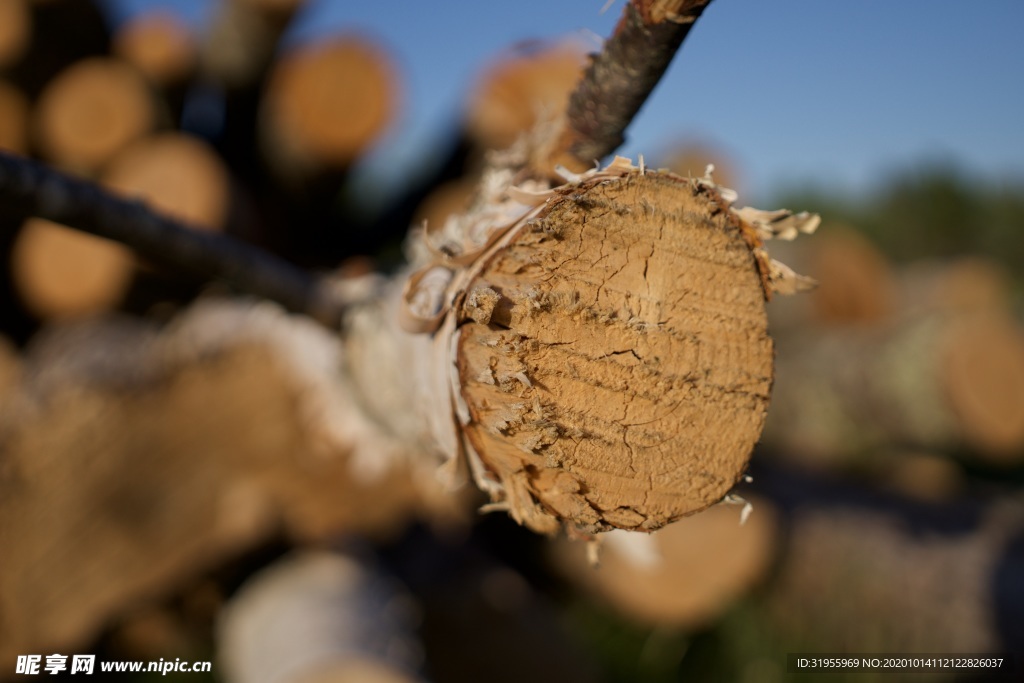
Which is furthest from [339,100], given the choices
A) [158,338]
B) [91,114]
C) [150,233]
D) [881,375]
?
[881,375]

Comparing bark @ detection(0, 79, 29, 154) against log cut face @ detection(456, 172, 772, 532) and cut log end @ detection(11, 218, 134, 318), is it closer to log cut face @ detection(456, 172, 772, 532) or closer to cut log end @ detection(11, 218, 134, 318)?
cut log end @ detection(11, 218, 134, 318)

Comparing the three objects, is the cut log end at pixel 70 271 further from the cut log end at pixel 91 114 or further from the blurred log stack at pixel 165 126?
the cut log end at pixel 91 114

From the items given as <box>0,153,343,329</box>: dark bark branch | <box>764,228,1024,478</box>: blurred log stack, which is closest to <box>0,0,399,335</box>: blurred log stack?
<box>0,153,343,329</box>: dark bark branch

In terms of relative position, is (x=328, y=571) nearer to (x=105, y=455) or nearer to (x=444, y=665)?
(x=444, y=665)

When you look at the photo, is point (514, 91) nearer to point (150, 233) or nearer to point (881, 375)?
point (150, 233)

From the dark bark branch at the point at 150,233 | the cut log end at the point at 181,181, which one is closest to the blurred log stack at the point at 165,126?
the cut log end at the point at 181,181

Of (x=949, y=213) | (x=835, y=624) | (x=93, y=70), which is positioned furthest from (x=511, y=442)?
(x=949, y=213)

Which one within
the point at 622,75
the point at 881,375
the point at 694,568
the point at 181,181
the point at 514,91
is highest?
the point at 622,75
